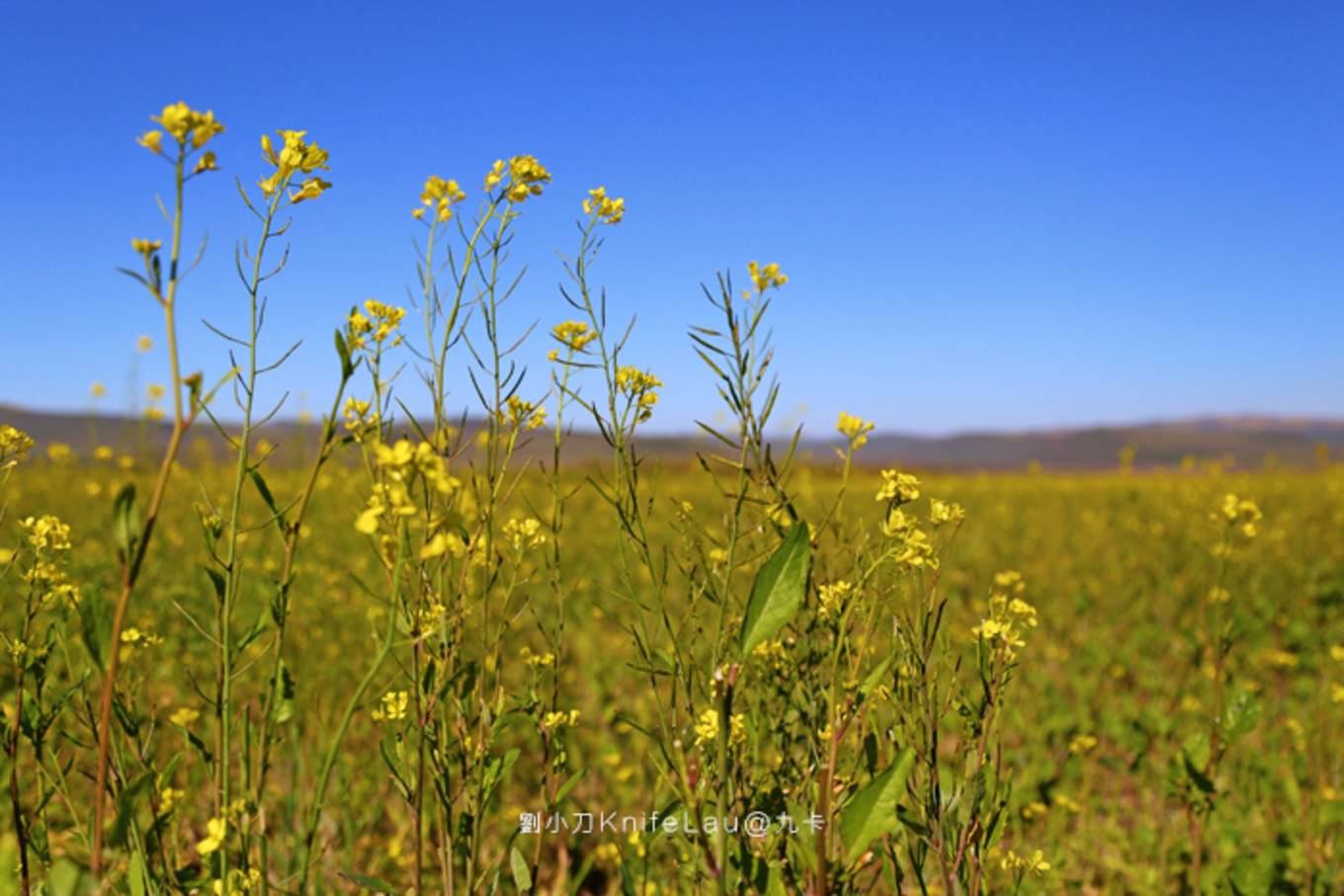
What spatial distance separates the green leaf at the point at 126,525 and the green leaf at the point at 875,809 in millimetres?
854

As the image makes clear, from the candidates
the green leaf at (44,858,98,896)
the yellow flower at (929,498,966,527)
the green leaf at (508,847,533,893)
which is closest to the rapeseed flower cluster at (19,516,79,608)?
the green leaf at (44,858,98,896)

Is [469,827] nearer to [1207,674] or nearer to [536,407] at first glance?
[536,407]

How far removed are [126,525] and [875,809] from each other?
883 mm

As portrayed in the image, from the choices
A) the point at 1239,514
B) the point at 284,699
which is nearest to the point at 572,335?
the point at 284,699

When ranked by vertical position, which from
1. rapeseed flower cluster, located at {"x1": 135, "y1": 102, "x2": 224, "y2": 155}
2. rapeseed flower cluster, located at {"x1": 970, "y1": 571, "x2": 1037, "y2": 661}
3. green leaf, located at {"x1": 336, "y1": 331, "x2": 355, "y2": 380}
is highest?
rapeseed flower cluster, located at {"x1": 135, "y1": 102, "x2": 224, "y2": 155}

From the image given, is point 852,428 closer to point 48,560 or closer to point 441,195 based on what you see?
point 441,195

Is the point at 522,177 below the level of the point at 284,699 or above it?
above

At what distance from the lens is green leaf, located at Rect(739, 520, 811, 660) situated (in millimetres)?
903

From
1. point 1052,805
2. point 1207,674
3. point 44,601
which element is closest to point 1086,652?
point 1207,674

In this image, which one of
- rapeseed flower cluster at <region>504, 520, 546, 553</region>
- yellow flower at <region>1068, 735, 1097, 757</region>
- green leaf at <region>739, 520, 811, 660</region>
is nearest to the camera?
green leaf at <region>739, 520, 811, 660</region>

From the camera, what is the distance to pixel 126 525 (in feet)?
2.20

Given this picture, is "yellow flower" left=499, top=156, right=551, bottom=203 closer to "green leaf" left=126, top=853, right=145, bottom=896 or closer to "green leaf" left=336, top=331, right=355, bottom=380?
"green leaf" left=336, top=331, right=355, bottom=380

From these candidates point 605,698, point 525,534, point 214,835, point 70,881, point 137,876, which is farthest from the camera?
point 605,698

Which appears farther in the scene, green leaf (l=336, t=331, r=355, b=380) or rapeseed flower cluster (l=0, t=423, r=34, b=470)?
rapeseed flower cluster (l=0, t=423, r=34, b=470)
